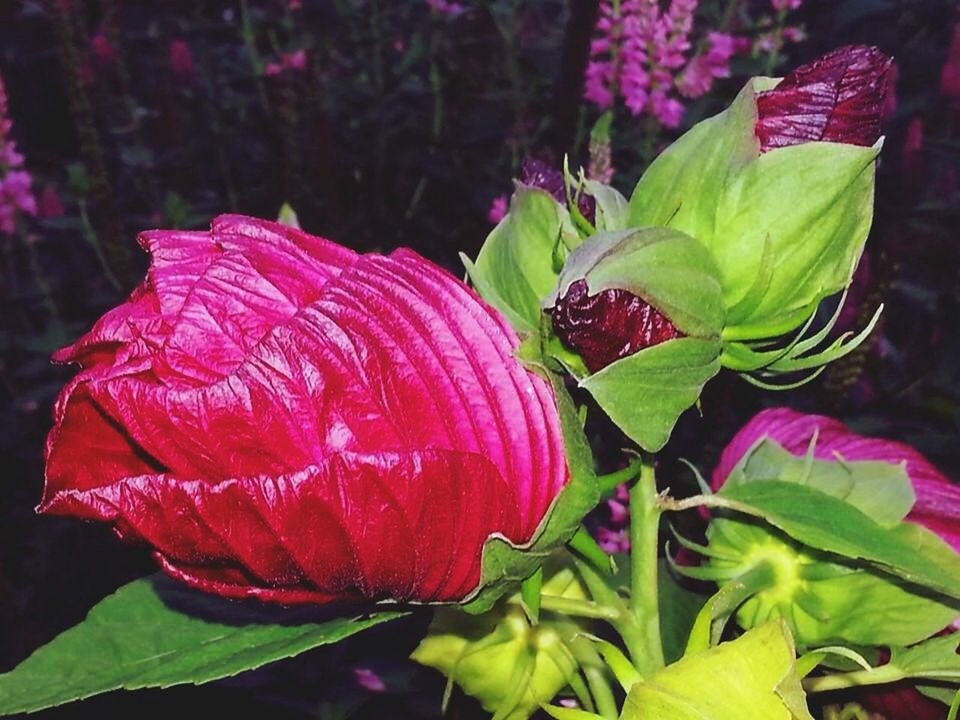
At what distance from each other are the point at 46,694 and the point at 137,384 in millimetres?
147

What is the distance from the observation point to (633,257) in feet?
1.08

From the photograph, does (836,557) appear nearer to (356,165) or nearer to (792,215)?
(792,215)

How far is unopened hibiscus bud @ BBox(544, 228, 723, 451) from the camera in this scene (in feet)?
1.08

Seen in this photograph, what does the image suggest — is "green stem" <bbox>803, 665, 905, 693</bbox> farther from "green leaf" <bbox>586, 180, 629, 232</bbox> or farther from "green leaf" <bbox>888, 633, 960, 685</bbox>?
"green leaf" <bbox>586, 180, 629, 232</bbox>

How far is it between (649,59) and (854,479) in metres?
0.79

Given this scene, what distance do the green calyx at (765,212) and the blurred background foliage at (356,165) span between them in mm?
244

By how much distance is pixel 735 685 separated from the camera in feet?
1.12

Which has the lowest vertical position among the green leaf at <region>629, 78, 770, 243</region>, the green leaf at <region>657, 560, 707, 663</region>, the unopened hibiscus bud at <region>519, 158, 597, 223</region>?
the green leaf at <region>657, 560, 707, 663</region>

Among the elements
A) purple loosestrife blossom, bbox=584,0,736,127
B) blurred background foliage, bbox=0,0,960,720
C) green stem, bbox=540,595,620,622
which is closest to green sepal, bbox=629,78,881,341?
green stem, bbox=540,595,620,622

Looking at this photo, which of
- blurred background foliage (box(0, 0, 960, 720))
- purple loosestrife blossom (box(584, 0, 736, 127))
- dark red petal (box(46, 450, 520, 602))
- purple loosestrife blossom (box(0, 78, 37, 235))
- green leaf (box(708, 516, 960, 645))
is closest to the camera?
dark red petal (box(46, 450, 520, 602))

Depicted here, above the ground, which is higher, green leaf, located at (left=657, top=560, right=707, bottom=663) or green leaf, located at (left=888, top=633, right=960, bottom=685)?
green leaf, located at (left=888, top=633, right=960, bottom=685)

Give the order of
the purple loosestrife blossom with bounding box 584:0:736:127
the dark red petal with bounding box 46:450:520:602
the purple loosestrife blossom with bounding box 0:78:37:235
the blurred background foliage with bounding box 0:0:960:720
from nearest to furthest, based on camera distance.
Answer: the dark red petal with bounding box 46:450:520:602
the blurred background foliage with bounding box 0:0:960:720
the purple loosestrife blossom with bounding box 584:0:736:127
the purple loosestrife blossom with bounding box 0:78:37:235

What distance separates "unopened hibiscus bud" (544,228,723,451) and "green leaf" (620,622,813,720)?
0.06 meters

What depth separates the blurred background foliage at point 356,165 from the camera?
759 mm
